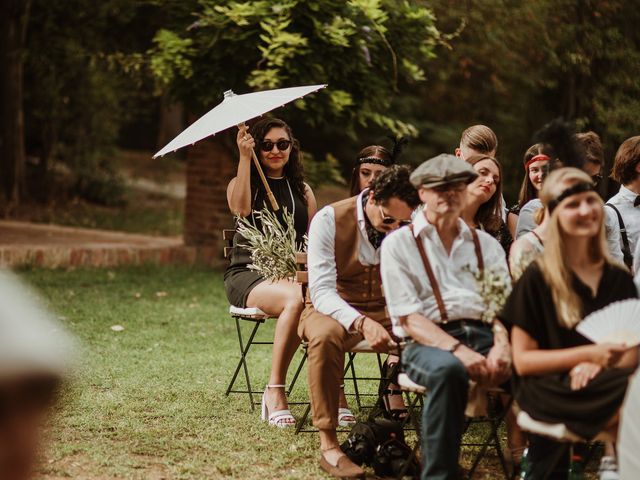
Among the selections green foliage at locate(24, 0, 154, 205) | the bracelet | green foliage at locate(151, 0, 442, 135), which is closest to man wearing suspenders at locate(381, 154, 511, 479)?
the bracelet

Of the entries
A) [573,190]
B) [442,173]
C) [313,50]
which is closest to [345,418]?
[442,173]

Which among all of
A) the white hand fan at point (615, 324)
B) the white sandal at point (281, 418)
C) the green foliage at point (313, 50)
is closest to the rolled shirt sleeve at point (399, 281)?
the white hand fan at point (615, 324)

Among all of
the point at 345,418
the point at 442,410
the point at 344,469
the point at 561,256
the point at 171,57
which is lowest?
the point at 345,418

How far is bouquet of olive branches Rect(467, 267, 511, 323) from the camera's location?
4.23 m

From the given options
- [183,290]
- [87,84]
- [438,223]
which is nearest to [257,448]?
[438,223]

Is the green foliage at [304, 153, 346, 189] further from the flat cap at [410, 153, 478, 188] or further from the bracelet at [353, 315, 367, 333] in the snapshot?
the flat cap at [410, 153, 478, 188]

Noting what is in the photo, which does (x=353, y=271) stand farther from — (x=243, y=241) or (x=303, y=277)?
(x=243, y=241)

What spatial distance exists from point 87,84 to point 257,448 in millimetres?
13052

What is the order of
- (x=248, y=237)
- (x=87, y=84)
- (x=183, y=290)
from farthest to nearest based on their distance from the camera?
1. (x=87, y=84)
2. (x=183, y=290)
3. (x=248, y=237)

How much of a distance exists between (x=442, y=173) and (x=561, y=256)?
2.23 ft

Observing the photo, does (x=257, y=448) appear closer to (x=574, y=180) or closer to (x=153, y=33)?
(x=574, y=180)

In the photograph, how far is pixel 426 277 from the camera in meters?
4.30

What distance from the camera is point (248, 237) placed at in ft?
18.9

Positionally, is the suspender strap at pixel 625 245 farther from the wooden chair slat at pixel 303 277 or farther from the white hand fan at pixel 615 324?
the white hand fan at pixel 615 324
